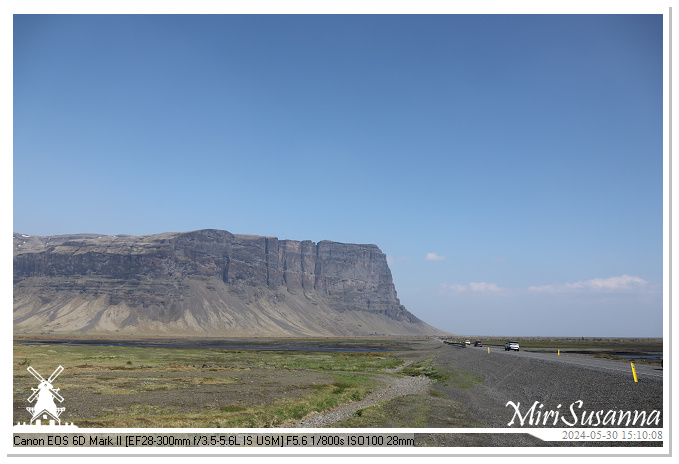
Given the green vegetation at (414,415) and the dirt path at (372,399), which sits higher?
the green vegetation at (414,415)

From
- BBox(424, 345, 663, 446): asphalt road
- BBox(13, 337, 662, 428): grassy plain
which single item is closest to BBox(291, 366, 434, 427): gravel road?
BBox(13, 337, 662, 428): grassy plain

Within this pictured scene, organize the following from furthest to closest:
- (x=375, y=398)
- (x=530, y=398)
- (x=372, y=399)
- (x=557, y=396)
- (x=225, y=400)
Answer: (x=375, y=398)
(x=372, y=399)
(x=225, y=400)
(x=530, y=398)
(x=557, y=396)

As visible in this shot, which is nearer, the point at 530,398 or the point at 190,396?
the point at 530,398

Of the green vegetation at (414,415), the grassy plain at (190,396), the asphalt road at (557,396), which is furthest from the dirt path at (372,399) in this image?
the asphalt road at (557,396)

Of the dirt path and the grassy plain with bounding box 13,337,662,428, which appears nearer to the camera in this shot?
the grassy plain with bounding box 13,337,662,428

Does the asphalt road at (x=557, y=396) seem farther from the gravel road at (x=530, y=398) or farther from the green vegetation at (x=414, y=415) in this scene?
the green vegetation at (x=414, y=415)

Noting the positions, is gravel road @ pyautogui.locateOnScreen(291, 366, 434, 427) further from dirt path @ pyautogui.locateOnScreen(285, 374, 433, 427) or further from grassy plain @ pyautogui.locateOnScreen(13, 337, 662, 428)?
grassy plain @ pyautogui.locateOnScreen(13, 337, 662, 428)

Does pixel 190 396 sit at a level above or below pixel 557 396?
below

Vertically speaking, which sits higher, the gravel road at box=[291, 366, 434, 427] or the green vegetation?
the green vegetation

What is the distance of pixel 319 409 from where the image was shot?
105ft

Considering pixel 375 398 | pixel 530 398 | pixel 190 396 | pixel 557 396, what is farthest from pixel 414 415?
pixel 190 396

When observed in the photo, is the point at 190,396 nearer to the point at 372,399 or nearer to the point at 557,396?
the point at 372,399
